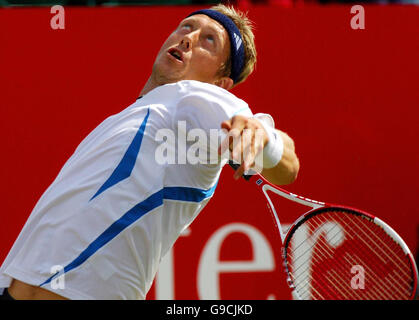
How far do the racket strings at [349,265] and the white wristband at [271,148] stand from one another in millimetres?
864

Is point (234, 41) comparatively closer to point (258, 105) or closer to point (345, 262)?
point (345, 262)

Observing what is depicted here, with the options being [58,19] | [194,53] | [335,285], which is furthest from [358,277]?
[58,19]

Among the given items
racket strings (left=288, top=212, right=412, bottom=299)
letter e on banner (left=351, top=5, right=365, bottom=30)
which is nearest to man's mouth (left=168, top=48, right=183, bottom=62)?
racket strings (left=288, top=212, right=412, bottom=299)

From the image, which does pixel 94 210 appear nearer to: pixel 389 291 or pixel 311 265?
pixel 311 265

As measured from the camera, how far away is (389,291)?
335 centimetres

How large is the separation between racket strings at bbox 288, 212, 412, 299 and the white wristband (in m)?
0.86

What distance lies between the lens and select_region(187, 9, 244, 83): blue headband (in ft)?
9.57

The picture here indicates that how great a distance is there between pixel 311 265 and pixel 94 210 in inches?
46.8

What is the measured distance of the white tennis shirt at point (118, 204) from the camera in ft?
7.36

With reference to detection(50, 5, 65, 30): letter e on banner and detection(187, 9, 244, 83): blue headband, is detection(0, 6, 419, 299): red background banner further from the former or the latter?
detection(187, 9, 244, 83): blue headband

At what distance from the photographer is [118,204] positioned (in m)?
2.27

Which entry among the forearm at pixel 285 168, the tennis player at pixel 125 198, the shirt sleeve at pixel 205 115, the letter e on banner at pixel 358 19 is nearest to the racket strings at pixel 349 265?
the forearm at pixel 285 168

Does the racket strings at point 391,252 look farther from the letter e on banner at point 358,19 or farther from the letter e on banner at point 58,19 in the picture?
the letter e on banner at point 58,19
